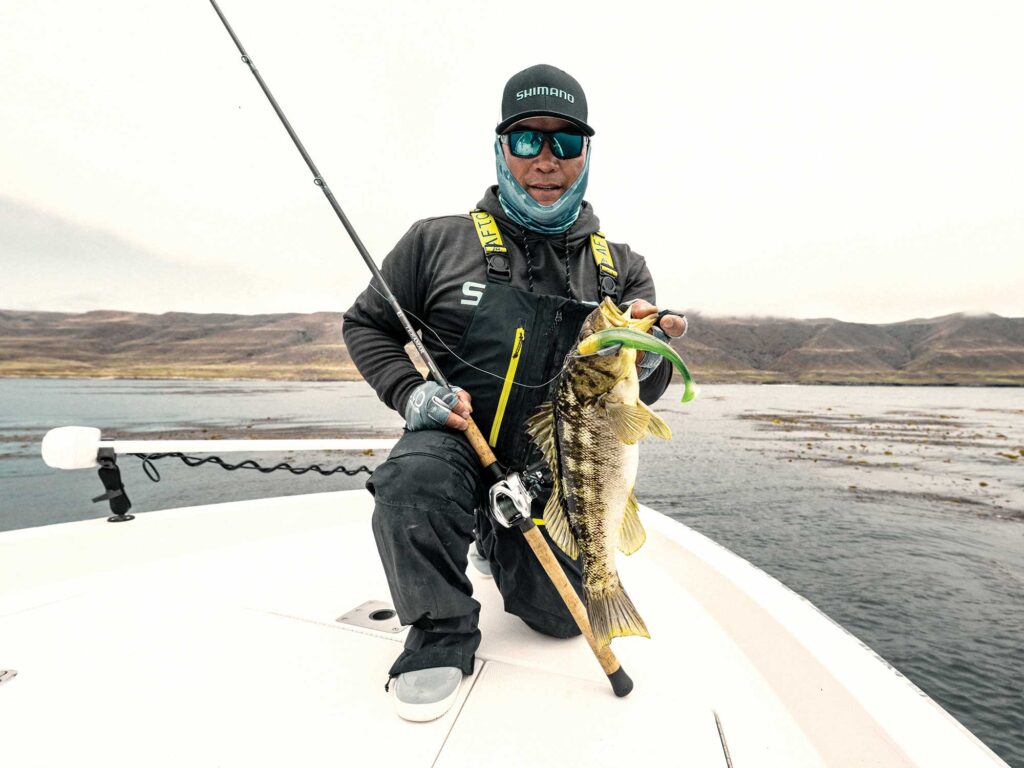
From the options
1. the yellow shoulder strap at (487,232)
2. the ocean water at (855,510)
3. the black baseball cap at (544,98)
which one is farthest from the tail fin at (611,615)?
the ocean water at (855,510)

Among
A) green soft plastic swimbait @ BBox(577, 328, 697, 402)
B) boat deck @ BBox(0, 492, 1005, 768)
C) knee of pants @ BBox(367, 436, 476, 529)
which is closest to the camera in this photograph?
green soft plastic swimbait @ BBox(577, 328, 697, 402)

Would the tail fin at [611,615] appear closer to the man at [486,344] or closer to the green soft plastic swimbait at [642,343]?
the man at [486,344]

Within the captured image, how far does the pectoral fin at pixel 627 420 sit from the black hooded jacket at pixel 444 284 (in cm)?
69

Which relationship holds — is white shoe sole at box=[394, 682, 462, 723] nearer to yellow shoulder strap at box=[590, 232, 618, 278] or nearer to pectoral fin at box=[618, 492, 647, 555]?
pectoral fin at box=[618, 492, 647, 555]

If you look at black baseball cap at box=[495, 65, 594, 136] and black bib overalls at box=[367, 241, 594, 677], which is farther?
black baseball cap at box=[495, 65, 594, 136]

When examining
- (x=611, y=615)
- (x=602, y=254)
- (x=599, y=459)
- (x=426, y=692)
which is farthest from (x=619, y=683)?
(x=602, y=254)

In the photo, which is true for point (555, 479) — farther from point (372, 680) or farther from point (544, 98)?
point (544, 98)

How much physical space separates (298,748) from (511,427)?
1.73 m

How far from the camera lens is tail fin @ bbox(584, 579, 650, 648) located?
2285mm

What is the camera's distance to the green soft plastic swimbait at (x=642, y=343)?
1.84 m

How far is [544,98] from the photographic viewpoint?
2.79 meters

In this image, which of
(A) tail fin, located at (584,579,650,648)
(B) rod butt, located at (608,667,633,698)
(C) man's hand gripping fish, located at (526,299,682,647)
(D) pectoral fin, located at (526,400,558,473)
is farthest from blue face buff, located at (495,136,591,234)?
(B) rod butt, located at (608,667,633,698)

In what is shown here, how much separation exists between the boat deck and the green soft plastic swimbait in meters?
1.45

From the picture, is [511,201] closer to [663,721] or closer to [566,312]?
[566,312]
